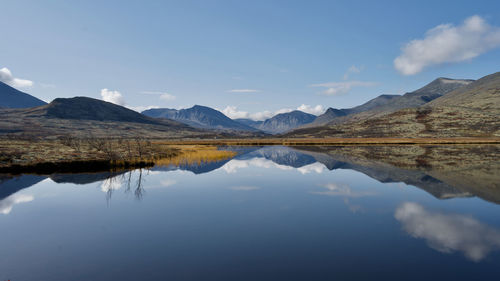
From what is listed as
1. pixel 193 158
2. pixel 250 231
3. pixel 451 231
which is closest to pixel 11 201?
pixel 250 231

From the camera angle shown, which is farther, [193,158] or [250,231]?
[193,158]

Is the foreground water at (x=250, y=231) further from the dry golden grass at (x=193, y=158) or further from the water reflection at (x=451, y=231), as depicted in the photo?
the dry golden grass at (x=193, y=158)

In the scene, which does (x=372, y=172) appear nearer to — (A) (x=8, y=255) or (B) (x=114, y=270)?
(B) (x=114, y=270)

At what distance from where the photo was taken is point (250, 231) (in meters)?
15.2

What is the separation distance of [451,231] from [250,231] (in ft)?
37.5

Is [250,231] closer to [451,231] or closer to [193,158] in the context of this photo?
[451,231]

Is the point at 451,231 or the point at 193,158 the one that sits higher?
the point at 451,231

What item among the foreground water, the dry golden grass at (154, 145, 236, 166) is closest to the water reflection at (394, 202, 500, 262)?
the foreground water

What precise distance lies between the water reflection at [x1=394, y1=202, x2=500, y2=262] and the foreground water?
64 millimetres

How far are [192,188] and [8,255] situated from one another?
673 inches

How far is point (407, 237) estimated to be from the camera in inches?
554

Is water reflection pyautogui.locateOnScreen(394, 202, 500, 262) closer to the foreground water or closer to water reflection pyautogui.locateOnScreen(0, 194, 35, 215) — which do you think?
the foreground water

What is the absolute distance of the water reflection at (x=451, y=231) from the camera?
1270cm

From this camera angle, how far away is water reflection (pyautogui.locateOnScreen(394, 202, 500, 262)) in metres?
12.7
